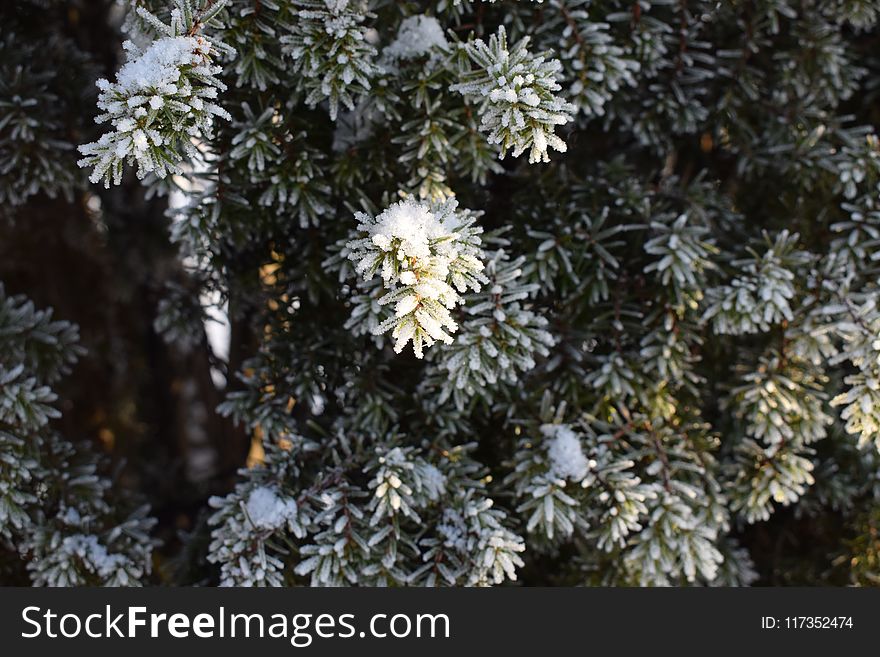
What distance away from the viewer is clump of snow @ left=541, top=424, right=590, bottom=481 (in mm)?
1211

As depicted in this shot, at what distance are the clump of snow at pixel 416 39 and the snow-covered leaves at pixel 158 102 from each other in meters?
0.32

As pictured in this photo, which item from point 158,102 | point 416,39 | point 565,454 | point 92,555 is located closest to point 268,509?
point 92,555

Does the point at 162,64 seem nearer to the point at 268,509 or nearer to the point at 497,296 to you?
the point at 497,296

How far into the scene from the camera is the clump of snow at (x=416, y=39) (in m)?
1.12

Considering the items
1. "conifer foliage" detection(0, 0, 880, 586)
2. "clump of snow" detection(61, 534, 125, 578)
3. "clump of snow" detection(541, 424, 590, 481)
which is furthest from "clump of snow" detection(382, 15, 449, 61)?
"clump of snow" detection(61, 534, 125, 578)

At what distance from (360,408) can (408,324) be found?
0.41 meters

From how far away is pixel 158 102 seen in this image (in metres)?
0.85

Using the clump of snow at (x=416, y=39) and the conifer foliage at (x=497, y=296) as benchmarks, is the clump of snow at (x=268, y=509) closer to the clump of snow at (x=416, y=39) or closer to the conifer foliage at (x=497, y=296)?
the conifer foliage at (x=497, y=296)

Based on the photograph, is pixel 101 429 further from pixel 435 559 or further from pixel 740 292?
pixel 740 292

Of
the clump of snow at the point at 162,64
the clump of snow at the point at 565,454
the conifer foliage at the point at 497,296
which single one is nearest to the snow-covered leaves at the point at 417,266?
the conifer foliage at the point at 497,296

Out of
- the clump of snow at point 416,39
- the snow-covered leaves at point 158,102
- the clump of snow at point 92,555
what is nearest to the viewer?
the snow-covered leaves at point 158,102

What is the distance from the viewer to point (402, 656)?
1.23m

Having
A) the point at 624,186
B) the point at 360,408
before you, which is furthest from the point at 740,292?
the point at 360,408

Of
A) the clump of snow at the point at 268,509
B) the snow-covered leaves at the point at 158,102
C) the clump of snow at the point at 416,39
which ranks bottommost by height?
the clump of snow at the point at 268,509
